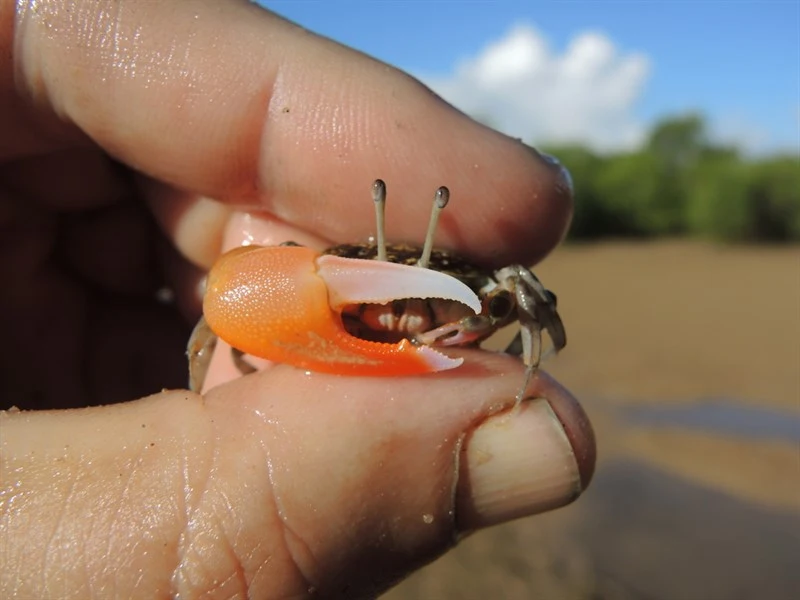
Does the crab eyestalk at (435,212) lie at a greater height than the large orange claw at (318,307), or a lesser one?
greater

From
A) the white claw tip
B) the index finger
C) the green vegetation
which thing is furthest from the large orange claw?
the green vegetation

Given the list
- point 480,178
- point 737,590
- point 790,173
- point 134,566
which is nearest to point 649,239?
point 790,173

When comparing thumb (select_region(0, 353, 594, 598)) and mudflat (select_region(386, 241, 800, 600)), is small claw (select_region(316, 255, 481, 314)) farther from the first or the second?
mudflat (select_region(386, 241, 800, 600))

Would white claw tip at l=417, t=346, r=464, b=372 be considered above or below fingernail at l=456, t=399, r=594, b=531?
above

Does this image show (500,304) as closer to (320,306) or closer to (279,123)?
(320,306)

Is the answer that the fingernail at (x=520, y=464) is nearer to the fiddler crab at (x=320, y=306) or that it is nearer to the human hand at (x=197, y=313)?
the human hand at (x=197, y=313)

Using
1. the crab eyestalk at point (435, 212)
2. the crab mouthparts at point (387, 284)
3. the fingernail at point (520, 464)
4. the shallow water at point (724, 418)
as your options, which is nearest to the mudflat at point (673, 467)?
the shallow water at point (724, 418)
